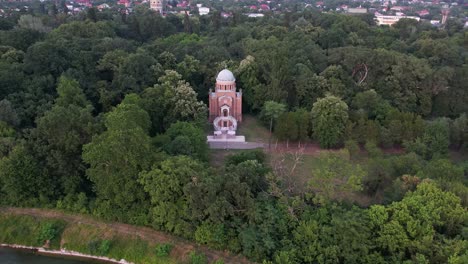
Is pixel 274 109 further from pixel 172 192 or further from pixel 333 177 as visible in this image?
pixel 172 192

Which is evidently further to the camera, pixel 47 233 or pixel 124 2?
pixel 124 2

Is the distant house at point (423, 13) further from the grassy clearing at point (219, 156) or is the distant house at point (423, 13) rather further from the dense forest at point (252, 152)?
the grassy clearing at point (219, 156)

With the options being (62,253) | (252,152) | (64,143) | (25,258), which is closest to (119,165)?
(64,143)

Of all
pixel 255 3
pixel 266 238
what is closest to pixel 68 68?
pixel 266 238

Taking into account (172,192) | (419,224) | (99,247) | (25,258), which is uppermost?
(172,192)

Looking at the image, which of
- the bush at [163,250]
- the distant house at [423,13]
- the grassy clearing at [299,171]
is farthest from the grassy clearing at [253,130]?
the distant house at [423,13]

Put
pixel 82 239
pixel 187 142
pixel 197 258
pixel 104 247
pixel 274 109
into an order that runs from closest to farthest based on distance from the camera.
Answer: pixel 197 258, pixel 104 247, pixel 82 239, pixel 187 142, pixel 274 109

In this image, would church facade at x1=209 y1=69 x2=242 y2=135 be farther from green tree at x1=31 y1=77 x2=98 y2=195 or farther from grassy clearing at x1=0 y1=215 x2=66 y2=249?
grassy clearing at x1=0 y1=215 x2=66 y2=249

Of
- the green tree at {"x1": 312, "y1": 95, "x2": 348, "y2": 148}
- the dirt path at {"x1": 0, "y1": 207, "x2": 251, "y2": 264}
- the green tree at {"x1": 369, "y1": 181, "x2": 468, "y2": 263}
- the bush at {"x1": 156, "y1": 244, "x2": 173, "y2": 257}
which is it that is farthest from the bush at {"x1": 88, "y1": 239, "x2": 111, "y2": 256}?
the green tree at {"x1": 312, "y1": 95, "x2": 348, "y2": 148}
